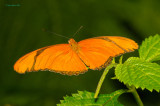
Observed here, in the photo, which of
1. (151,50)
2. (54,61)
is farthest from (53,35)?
(54,61)

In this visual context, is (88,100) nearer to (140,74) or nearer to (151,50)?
(140,74)

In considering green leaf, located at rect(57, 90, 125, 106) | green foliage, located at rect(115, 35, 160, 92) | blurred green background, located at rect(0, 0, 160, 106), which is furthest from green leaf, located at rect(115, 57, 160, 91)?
blurred green background, located at rect(0, 0, 160, 106)

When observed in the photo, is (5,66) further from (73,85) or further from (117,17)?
(117,17)

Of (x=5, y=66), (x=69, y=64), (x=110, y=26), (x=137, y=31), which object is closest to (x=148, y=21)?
(x=137, y=31)

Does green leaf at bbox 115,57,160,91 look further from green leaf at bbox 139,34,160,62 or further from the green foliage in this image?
green leaf at bbox 139,34,160,62

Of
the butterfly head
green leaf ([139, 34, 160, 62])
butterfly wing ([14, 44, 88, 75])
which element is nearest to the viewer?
butterfly wing ([14, 44, 88, 75])
